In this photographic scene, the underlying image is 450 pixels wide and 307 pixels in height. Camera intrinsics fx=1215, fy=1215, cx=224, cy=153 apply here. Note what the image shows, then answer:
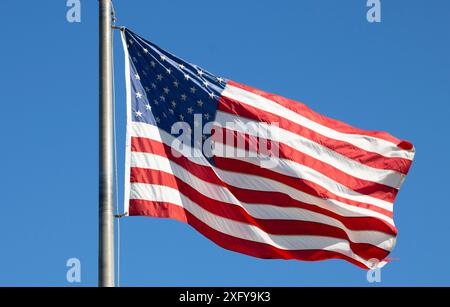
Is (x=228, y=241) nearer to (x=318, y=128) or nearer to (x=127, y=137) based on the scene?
(x=127, y=137)

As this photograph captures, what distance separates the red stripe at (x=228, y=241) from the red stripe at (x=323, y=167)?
1363 millimetres

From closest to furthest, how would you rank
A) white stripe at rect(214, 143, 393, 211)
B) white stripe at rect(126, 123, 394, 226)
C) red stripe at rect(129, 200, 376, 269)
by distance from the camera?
red stripe at rect(129, 200, 376, 269) → white stripe at rect(126, 123, 394, 226) → white stripe at rect(214, 143, 393, 211)

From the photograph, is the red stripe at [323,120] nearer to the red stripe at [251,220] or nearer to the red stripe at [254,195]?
the red stripe at [254,195]

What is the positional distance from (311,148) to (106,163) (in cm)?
521

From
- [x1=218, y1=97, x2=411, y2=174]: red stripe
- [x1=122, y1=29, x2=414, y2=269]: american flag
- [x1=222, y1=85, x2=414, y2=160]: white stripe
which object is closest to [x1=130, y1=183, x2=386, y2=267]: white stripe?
[x1=122, y1=29, x2=414, y2=269]: american flag

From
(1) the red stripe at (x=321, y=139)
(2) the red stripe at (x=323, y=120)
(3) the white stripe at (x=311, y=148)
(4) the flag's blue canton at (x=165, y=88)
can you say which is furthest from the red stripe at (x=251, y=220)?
(2) the red stripe at (x=323, y=120)

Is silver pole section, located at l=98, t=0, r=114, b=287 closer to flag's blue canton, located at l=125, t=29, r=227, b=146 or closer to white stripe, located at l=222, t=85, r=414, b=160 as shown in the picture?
flag's blue canton, located at l=125, t=29, r=227, b=146

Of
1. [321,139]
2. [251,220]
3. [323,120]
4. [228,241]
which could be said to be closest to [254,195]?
[251,220]

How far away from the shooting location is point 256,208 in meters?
20.8

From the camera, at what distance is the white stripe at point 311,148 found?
21297 millimetres

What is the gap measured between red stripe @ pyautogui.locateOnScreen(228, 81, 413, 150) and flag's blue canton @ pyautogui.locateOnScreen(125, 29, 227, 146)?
3.73 ft

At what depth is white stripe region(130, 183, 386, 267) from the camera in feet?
65.2
